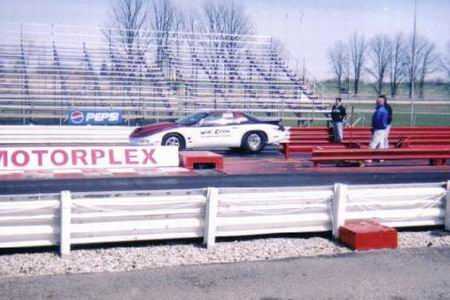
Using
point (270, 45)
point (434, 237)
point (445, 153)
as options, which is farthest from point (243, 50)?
point (434, 237)

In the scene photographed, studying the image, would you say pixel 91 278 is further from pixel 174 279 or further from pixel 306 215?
pixel 306 215

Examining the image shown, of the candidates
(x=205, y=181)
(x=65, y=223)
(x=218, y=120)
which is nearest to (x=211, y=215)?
(x=65, y=223)

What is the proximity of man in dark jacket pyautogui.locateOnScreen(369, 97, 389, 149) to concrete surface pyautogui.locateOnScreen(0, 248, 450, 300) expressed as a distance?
345 inches

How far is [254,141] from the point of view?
20109 mm

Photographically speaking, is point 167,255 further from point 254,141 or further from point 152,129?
point 254,141

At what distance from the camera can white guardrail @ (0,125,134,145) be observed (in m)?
22.5

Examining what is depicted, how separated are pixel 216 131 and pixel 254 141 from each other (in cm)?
139

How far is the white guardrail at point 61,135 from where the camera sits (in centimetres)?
2248

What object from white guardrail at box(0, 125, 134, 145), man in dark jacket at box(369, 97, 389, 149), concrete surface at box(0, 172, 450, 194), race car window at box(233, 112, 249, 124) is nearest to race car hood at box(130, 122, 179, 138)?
race car window at box(233, 112, 249, 124)

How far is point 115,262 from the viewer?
720 cm

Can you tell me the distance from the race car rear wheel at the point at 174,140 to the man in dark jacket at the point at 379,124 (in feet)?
19.0

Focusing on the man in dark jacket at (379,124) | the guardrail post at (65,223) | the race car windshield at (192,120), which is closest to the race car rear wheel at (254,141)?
the race car windshield at (192,120)

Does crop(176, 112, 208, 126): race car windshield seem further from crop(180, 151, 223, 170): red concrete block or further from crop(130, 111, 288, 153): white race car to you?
crop(180, 151, 223, 170): red concrete block

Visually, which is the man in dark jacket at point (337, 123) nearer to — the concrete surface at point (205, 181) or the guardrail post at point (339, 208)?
the concrete surface at point (205, 181)
